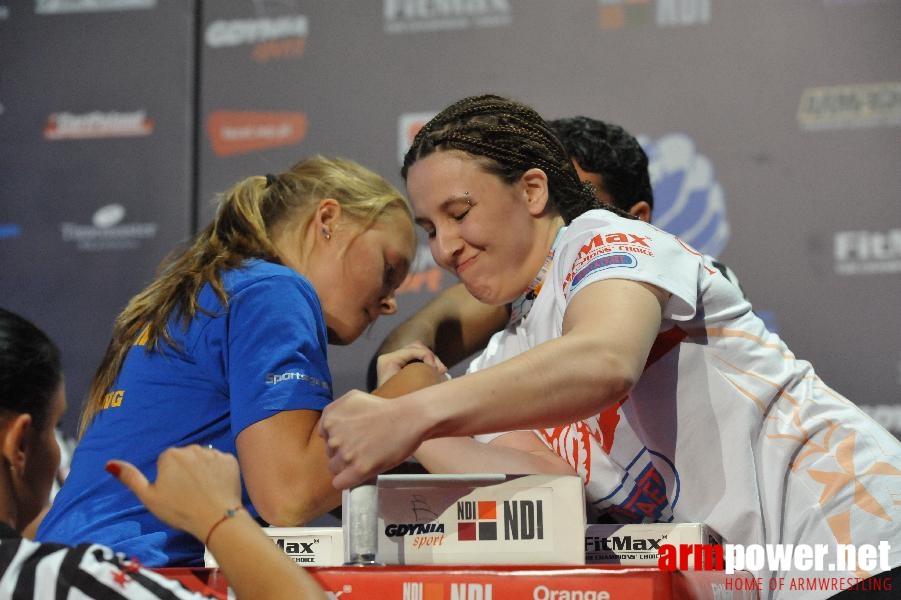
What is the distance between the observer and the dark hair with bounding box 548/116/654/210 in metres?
2.50

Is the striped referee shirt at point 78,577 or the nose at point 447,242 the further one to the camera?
the nose at point 447,242

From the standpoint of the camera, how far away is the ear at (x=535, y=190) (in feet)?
5.23

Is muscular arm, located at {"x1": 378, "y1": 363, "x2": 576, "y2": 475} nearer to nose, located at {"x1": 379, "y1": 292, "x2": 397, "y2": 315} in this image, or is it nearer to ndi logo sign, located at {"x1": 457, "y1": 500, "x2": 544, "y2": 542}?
ndi logo sign, located at {"x1": 457, "y1": 500, "x2": 544, "y2": 542}

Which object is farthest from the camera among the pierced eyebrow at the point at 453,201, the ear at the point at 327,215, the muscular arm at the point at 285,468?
the ear at the point at 327,215

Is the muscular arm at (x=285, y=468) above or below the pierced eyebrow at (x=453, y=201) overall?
below

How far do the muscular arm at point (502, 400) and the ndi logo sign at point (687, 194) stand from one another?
194cm

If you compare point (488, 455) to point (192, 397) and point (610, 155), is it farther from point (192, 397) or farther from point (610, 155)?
point (610, 155)

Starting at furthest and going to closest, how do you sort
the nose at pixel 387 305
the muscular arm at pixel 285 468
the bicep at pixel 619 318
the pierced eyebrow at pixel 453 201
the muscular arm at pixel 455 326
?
the muscular arm at pixel 455 326 → the nose at pixel 387 305 → the pierced eyebrow at pixel 453 201 → the muscular arm at pixel 285 468 → the bicep at pixel 619 318

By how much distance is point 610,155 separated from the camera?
8.19 ft

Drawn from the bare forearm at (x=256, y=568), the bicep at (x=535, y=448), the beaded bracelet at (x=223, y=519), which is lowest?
the bicep at (x=535, y=448)

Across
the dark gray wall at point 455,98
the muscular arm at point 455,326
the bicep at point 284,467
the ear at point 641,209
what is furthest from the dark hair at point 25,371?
the dark gray wall at point 455,98

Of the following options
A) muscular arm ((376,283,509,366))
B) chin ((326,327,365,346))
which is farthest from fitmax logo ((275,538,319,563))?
muscular arm ((376,283,509,366))

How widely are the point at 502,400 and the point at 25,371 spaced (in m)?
0.67

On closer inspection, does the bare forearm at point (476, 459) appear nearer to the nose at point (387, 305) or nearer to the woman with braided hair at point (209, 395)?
the woman with braided hair at point (209, 395)
